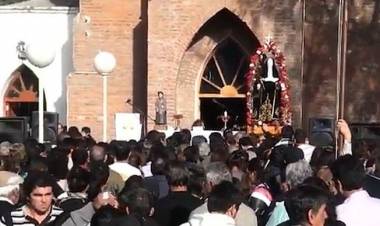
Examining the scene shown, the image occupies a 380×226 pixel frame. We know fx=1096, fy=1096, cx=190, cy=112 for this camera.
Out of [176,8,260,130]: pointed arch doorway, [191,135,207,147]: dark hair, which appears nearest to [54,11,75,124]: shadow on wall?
[176,8,260,130]: pointed arch doorway

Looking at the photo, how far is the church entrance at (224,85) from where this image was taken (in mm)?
29234

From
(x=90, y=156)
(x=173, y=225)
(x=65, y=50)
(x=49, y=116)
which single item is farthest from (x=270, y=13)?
(x=173, y=225)

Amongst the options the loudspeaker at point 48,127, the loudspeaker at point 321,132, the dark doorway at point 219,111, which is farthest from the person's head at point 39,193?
the dark doorway at point 219,111

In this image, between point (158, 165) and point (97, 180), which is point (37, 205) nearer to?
point (97, 180)

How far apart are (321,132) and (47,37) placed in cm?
1171

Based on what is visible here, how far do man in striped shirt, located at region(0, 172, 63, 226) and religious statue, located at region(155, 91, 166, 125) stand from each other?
18.3 meters

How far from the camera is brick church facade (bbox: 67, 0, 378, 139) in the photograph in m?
27.2

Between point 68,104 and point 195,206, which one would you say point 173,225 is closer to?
point 195,206

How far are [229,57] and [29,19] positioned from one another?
6279 millimetres

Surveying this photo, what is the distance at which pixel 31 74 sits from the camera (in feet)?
105

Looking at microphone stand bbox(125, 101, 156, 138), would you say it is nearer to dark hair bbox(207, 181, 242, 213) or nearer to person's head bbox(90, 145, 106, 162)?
person's head bbox(90, 145, 106, 162)

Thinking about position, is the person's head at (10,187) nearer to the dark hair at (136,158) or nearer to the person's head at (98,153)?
the person's head at (98,153)

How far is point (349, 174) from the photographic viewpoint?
7988mm

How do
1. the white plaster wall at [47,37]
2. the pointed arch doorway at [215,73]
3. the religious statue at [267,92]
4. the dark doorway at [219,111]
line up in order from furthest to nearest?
the white plaster wall at [47,37] → the dark doorway at [219,111] → the pointed arch doorway at [215,73] → the religious statue at [267,92]
